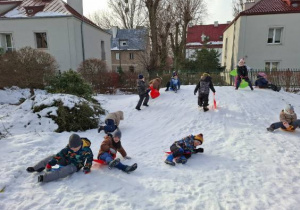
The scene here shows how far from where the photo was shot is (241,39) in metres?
18.4

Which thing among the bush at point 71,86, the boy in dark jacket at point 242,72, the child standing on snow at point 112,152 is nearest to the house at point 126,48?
the boy in dark jacket at point 242,72

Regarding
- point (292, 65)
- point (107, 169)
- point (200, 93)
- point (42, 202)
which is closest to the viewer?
point (42, 202)

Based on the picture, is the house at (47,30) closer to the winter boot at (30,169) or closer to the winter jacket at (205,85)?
the winter jacket at (205,85)

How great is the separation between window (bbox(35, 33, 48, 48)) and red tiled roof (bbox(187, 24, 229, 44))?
83.2 ft

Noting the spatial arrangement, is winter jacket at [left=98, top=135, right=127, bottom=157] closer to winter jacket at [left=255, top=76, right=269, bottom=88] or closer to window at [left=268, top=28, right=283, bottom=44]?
winter jacket at [left=255, top=76, right=269, bottom=88]

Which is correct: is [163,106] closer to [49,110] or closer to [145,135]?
[145,135]

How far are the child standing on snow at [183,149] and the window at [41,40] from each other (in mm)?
18592

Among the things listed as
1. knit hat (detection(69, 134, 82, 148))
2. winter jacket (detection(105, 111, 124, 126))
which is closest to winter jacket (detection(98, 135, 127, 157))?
knit hat (detection(69, 134, 82, 148))

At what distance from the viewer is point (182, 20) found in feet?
76.7

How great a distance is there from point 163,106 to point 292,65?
15.0m

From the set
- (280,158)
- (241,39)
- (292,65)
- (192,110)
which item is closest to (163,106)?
(192,110)

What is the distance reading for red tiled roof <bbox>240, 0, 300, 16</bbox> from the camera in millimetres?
17531

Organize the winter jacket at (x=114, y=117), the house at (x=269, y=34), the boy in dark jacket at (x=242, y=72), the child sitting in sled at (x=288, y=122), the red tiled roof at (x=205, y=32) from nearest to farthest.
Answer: the child sitting in sled at (x=288, y=122)
the winter jacket at (x=114, y=117)
the boy in dark jacket at (x=242, y=72)
the house at (x=269, y=34)
the red tiled roof at (x=205, y=32)

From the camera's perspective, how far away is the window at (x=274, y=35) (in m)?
18.3
